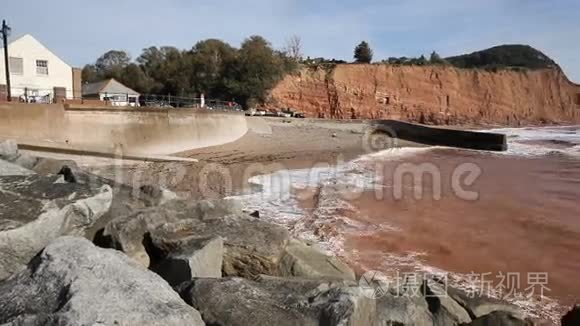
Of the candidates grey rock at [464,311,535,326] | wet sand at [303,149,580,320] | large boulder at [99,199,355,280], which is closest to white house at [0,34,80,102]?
wet sand at [303,149,580,320]

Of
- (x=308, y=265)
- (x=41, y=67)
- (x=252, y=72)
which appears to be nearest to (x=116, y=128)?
(x=41, y=67)

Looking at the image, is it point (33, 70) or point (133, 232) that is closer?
point (133, 232)

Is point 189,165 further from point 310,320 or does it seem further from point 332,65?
point 332,65

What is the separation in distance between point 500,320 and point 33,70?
115ft

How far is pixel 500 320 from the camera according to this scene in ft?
18.0

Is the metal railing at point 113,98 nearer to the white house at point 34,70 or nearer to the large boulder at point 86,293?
the white house at point 34,70

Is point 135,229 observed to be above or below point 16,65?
below

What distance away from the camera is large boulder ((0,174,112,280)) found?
15.0ft

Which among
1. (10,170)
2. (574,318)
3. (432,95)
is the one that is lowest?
(574,318)

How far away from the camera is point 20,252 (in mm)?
4637

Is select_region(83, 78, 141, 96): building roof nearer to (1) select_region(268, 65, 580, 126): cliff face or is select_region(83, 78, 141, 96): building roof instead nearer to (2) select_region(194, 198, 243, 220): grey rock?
(1) select_region(268, 65, 580, 126): cliff face

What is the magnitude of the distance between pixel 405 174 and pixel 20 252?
18.5 m

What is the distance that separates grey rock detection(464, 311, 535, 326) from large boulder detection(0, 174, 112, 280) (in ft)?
16.2

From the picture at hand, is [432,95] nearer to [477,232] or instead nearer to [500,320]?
[477,232]
